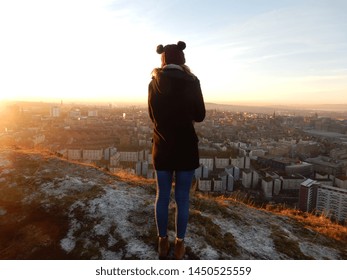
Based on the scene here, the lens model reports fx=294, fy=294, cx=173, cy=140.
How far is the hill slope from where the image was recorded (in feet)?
9.22

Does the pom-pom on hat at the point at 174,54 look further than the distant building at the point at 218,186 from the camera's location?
No

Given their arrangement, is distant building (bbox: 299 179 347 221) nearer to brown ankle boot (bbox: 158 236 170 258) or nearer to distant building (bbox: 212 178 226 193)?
distant building (bbox: 212 178 226 193)

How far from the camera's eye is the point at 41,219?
10.7 feet

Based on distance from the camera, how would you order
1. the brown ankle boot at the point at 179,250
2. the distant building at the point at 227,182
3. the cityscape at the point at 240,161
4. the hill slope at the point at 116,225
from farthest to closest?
the distant building at the point at 227,182 → the cityscape at the point at 240,161 → the hill slope at the point at 116,225 → the brown ankle boot at the point at 179,250

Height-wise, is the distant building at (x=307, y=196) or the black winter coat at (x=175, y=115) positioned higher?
the black winter coat at (x=175, y=115)

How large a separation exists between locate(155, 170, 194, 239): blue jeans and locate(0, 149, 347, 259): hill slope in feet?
1.19

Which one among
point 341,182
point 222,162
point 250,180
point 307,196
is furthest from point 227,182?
point 222,162

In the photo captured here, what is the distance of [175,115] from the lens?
7.68 ft

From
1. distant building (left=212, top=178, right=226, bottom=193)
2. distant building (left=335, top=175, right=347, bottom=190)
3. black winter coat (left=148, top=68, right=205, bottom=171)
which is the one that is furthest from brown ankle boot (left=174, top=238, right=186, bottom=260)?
distant building (left=335, top=175, right=347, bottom=190)

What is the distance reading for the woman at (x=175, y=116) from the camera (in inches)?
91.7

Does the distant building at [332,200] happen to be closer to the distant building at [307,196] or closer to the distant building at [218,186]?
the distant building at [307,196]

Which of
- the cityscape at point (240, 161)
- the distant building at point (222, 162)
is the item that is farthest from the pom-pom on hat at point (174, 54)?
the distant building at point (222, 162)

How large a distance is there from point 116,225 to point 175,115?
154 centimetres
